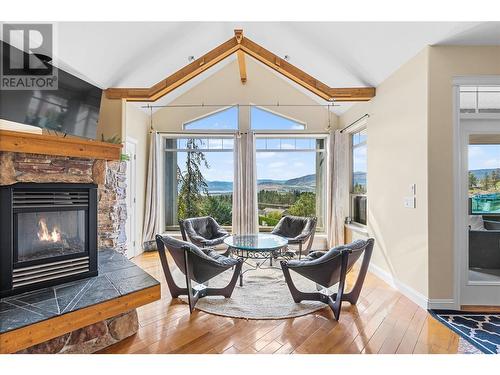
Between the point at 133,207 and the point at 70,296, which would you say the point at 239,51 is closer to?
the point at 133,207

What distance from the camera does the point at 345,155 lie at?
486 centimetres

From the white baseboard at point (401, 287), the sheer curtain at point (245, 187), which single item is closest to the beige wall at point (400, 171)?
the white baseboard at point (401, 287)

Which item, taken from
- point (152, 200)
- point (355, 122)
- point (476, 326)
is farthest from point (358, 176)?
point (152, 200)

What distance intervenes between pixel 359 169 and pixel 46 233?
4.55m

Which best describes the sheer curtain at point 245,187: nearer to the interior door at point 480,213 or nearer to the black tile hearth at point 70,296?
the black tile hearth at point 70,296

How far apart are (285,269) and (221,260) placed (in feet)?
2.32

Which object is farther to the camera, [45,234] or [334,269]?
[334,269]

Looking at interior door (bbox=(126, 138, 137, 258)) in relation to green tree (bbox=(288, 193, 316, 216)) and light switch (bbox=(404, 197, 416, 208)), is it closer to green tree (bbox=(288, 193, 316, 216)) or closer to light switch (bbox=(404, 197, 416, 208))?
green tree (bbox=(288, 193, 316, 216))

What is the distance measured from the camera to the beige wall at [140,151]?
457cm

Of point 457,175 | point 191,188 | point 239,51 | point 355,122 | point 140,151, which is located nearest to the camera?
point 457,175

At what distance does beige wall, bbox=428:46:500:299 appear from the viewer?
259 centimetres

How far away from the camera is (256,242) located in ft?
11.5

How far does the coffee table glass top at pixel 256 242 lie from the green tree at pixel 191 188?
6.10 feet
